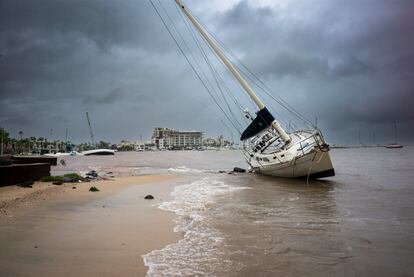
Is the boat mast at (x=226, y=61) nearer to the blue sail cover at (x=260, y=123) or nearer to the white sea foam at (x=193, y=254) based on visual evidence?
the blue sail cover at (x=260, y=123)

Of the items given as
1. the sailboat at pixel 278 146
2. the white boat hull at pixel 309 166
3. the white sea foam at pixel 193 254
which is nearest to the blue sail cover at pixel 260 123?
the sailboat at pixel 278 146

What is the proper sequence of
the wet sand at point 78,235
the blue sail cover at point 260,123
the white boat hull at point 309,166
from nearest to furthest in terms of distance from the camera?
the wet sand at point 78,235, the white boat hull at point 309,166, the blue sail cover at point 260,123

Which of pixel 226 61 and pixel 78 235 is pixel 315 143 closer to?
pixel 226 61

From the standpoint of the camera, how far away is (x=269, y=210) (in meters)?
13.2

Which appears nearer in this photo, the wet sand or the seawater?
the wet sand

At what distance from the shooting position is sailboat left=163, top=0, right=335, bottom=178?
25.8 metres

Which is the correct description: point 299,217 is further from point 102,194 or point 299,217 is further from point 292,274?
point 102,194

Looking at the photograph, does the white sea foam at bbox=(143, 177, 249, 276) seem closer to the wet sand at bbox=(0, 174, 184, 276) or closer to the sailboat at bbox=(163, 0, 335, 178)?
the wet sand at bbox=(0, 174, 184, 276)

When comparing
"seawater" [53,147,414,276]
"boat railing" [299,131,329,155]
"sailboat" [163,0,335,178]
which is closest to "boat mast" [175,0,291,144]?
Answer: "sailboat" [163,0,335,178]

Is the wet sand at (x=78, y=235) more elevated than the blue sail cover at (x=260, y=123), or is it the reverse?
the blue sail cover at (x=260, y=123)

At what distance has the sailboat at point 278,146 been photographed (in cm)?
2577

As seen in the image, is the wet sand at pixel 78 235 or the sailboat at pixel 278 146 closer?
the wet sand at pixel 78 235

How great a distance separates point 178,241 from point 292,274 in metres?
3.37

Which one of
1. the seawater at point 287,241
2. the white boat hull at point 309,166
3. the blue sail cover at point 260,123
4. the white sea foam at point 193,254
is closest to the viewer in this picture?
the white sea foam at point 193,254
